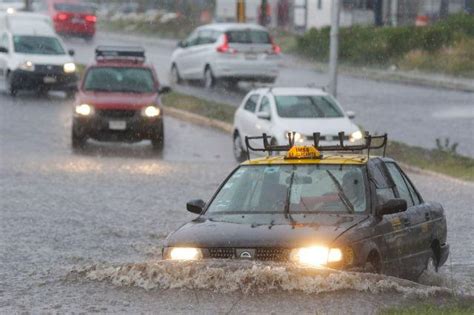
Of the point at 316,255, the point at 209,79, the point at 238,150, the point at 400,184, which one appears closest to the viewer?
the point at 316,255

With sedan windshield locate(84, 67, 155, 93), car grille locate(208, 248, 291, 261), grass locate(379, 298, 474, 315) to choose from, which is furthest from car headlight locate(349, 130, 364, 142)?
grass locate(379, 298, 474, 315)

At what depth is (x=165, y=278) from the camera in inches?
427

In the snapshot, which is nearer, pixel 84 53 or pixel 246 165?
pixel 246 165

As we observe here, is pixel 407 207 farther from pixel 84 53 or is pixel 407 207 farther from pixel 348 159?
pixel 84 53

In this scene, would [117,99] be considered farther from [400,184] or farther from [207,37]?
[400,184]

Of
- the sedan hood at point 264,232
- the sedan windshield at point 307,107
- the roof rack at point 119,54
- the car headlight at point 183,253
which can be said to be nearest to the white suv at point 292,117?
the sedan windshield at point 307,107

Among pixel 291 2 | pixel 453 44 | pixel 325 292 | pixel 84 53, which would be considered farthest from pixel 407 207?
pixel 291 2

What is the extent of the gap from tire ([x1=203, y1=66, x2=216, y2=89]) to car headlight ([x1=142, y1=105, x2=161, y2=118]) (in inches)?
494

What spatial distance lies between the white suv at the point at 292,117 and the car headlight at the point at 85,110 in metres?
2.96

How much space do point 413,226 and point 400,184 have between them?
2.21 ft

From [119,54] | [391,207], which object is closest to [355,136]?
[119,54]

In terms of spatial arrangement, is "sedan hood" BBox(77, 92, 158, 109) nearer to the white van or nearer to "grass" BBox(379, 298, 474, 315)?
the white van

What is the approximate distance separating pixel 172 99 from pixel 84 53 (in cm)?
1815

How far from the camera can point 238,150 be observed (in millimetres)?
27219
